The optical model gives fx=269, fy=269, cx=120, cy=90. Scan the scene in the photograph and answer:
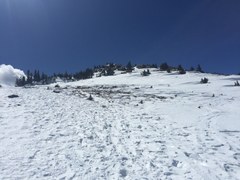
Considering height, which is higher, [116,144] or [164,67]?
[164,67]

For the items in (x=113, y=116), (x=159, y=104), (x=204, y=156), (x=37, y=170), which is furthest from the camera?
(x=159, y=104)

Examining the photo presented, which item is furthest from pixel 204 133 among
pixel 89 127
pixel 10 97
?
pixel 10 97

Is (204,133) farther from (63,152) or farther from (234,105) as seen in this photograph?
(234,105)

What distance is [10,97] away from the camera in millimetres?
24562

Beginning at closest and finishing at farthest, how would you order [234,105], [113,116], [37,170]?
[37,170] < [113,116] < [234,105]

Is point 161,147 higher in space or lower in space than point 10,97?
lower

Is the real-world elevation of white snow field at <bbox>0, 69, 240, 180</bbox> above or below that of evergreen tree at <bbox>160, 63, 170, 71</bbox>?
below

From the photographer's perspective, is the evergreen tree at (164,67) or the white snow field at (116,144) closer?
the white snow field at (116,144)

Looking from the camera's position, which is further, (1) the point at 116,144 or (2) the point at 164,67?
(2) the point at 164,67

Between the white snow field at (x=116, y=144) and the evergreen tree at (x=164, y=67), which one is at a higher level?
the evergreen tree at (x=164, y=67)

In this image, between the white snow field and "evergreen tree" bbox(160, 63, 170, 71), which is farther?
"evergreen tree" bbox(160, 63, 170, 71)

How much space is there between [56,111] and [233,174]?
13608 mm

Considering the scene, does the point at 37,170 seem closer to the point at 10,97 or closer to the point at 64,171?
the point at 64,171

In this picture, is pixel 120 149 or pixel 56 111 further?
pixel 56 111
